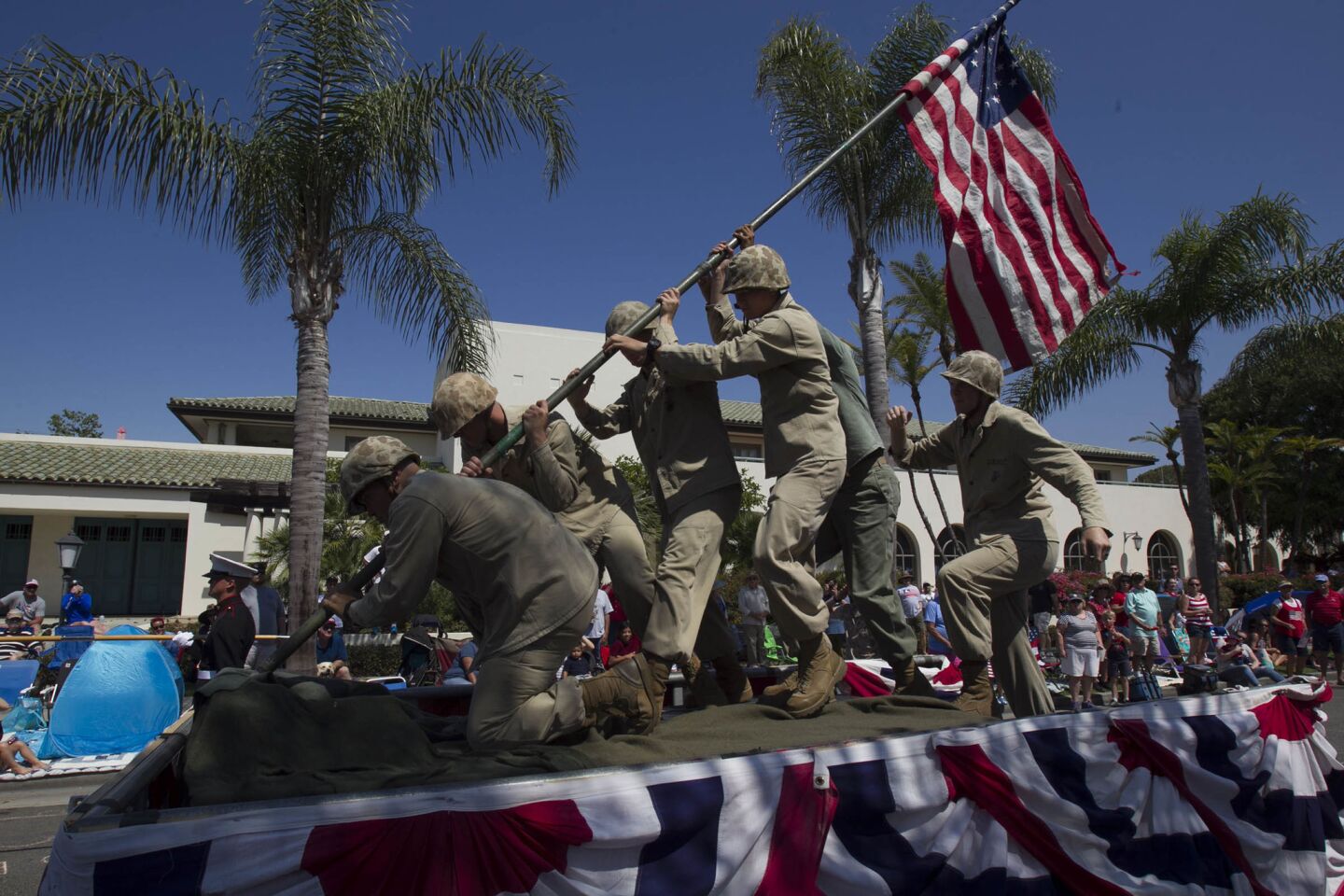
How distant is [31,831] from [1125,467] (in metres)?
39.3

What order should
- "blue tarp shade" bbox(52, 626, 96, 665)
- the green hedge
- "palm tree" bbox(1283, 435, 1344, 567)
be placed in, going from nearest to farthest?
"blue tarp shade" bbox(52, 626, 96, 665) → the green hedge → "palm tree" bbox(1283, 435, 1344, 567)

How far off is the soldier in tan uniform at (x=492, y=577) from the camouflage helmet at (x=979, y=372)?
6.83ft

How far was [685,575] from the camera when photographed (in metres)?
3.80

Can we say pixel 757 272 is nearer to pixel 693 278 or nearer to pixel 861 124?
pixel 693 278

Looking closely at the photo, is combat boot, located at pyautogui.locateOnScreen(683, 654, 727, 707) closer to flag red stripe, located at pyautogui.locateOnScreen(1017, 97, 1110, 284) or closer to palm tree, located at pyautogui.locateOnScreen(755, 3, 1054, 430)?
flag red stripe, located at pyautogui.locateOnScreen(1017, 97, 1110, 284)

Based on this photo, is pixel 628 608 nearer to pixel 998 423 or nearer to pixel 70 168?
pixel 998 423

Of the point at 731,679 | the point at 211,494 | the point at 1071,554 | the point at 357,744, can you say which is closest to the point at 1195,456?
the point at 1071,554

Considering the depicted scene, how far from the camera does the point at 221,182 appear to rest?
33.7 ft

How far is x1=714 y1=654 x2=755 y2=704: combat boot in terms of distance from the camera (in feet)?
14.6

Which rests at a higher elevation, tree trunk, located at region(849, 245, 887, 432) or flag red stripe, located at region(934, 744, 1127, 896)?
tree trunk, located at region(849, 245, 887, 432)

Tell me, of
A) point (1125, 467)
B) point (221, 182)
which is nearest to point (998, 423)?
point (221, 182)

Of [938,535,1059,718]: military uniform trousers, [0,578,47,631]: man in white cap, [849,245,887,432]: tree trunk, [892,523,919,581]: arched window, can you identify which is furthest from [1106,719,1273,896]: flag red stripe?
[892,523,919,581]: arched window

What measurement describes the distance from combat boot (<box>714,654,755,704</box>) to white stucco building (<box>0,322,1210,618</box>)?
14426 mm

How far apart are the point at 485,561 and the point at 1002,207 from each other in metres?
3.86
